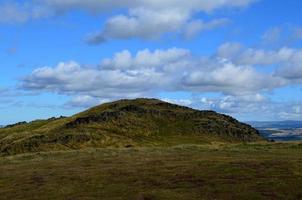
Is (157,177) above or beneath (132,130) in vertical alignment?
beneath

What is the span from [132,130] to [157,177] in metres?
93.8

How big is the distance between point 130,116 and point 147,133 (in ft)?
44.8

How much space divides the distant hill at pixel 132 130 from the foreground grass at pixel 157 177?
186 ft

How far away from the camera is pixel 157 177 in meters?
50.0

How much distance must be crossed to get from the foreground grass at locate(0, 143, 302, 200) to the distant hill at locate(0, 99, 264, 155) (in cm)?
5680

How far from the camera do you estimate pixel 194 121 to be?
15225cm

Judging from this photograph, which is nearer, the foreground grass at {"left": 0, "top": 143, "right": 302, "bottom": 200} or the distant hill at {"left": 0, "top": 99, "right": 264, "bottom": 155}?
the foreground grass at {"left": 0, "top": 143, "right": 302, "bottom": 200}

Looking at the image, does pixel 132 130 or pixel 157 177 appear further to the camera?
pixel 132 130

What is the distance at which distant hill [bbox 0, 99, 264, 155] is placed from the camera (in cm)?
12644

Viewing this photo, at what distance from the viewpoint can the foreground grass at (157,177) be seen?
4197 cm

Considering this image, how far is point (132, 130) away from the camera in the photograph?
143625 millimetres

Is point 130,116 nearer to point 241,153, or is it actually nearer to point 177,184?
point 241,153

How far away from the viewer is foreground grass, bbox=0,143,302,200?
1652 inches

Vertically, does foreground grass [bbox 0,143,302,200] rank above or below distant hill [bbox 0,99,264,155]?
below
